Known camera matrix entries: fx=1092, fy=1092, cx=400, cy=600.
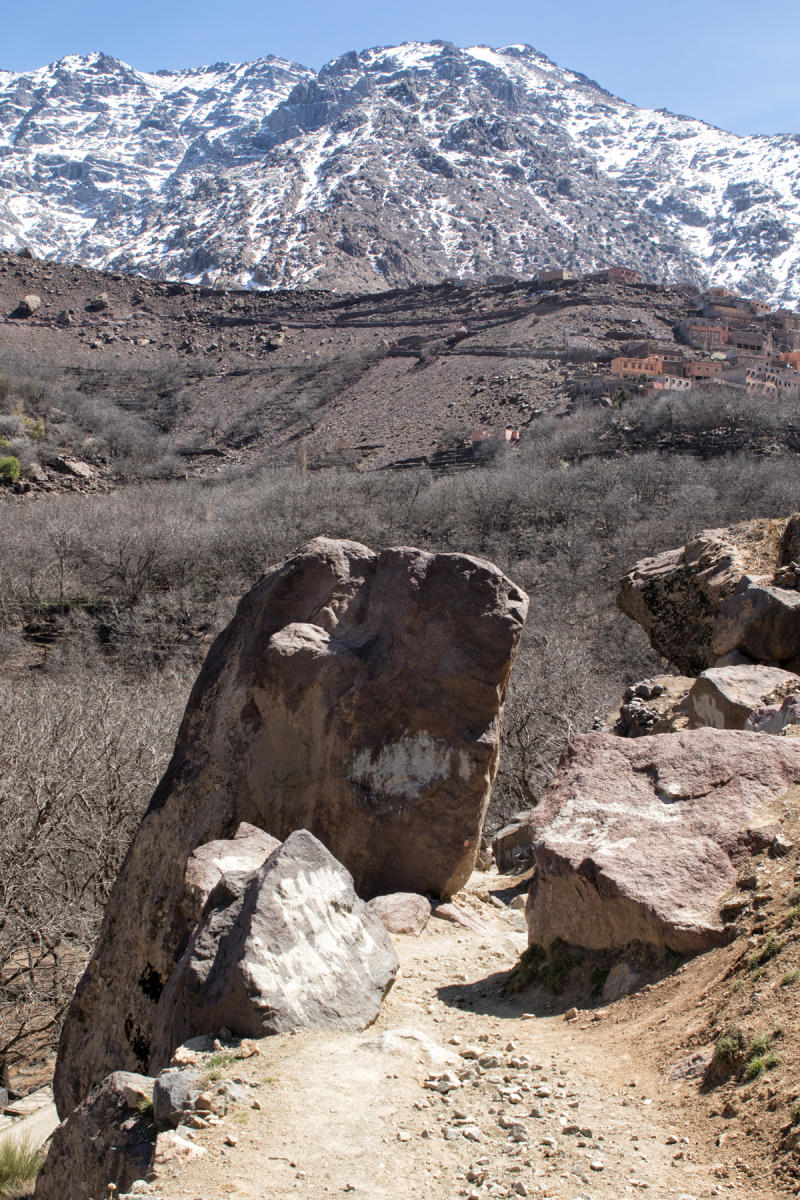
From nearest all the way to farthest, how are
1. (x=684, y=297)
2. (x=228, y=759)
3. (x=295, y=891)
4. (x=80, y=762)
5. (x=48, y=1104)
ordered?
1. (x=295, y=891)
2. (x=228, y=759)
3. (x=48, y=1104)
4. (x=80, y=762)
5. (x=684, y=297)

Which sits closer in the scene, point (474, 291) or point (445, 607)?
point (445, 607)

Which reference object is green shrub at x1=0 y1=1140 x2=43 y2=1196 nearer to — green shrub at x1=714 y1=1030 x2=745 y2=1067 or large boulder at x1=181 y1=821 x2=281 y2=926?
large boulder at x1=181 y1=821 x2=281 y2=926

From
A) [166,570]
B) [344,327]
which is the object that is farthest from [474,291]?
[166,570]

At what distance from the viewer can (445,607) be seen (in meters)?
6.59

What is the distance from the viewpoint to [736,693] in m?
6.85

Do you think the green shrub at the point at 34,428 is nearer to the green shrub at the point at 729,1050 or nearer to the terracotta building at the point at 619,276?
the terracotta building at the point at 619,276

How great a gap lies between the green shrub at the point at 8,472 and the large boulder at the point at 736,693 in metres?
43.8

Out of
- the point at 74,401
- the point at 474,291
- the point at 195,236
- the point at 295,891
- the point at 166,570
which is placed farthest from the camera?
the point at 195,236

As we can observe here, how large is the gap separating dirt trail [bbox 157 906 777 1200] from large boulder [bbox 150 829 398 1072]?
135mm

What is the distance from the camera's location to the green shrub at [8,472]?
153ft

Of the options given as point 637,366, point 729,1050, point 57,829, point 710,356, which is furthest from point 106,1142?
point 710,356

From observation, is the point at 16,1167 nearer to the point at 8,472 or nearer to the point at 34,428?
the point at 8,472

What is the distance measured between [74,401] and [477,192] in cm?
14320

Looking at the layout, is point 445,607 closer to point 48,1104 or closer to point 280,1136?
point 280,1136
